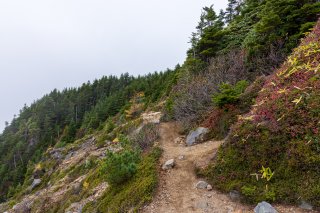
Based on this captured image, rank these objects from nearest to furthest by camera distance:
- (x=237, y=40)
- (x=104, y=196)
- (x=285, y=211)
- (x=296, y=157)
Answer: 1. (x=285, y=211)
2. (x=296, y=157)
3. (x=104, y=196)
4. (x=237, y=40)

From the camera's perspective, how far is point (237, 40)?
1988 cm

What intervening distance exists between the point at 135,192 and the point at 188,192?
77.2 inches

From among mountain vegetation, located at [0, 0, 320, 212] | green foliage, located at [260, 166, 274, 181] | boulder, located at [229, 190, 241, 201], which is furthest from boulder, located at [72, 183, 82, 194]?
green foliage, located at [260, 166, 274, 181]

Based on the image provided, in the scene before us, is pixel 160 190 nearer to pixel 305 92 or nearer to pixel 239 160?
pixel 239 160

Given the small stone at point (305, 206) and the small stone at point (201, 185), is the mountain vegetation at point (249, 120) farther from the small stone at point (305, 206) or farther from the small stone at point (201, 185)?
the small stone at point (201, 185)

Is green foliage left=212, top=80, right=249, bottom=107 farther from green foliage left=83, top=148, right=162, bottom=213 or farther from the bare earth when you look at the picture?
green foliage left=83, top=148, right=162, bottom=213

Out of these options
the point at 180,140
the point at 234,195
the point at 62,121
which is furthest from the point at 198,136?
the point at 62,121

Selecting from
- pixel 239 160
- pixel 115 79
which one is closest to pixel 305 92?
pixel 239 160

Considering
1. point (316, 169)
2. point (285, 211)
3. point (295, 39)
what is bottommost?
point (285, 211)

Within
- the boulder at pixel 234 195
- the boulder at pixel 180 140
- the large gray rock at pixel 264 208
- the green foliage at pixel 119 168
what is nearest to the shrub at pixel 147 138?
Result: the boulder at pixel 180 140

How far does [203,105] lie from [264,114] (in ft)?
19.3

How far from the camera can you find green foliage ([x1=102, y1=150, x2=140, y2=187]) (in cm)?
1043

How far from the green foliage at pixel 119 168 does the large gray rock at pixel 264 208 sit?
520 cm

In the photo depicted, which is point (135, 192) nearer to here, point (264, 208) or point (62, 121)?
point (264, 208)
